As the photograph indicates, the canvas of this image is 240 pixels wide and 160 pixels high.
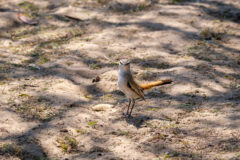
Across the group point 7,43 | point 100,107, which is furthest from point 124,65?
point 7,43

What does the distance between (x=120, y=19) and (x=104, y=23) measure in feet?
1.49

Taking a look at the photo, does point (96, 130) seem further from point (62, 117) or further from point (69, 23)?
point (69, 23)

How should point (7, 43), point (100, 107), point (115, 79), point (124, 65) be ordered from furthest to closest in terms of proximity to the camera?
point (7, 43)
point (115, 79)
point (100, 107)
point (124, 65)

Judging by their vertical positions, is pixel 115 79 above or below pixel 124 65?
below

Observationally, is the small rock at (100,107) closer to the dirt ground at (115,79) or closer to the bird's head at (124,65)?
the dirt ground at (115,79)

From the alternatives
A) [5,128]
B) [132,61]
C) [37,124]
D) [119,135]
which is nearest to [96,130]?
[119,135]

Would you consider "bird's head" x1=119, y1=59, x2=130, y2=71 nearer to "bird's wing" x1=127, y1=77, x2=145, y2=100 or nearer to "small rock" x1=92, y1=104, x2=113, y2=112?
"bird's wing" x1=127, y1=77, x2=145, y2=100

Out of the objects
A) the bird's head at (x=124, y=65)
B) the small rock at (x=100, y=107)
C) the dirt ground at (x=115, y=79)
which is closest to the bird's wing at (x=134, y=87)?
the bird's head at (x=124, y=65)

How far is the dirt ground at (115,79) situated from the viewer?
459 centimetres

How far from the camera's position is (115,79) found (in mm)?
6453

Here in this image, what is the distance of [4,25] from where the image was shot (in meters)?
8.38

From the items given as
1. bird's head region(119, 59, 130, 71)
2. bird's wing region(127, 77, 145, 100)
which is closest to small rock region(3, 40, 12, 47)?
bird's head region(119, 59, 130, 71)

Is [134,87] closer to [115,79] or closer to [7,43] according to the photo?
[115,79]

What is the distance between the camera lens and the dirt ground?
4586 mm
